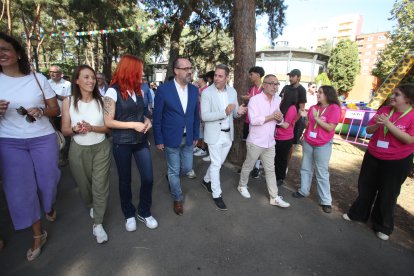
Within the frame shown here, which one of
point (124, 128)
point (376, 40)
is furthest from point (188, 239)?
point (376, 40)

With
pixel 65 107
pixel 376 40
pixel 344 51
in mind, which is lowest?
pixel 65 107

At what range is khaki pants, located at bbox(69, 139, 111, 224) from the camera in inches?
99.1

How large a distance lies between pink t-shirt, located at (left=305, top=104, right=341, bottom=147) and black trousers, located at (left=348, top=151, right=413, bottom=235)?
56cm

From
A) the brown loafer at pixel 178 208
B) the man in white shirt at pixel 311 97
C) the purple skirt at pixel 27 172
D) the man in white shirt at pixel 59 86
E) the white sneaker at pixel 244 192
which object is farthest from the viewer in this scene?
the man in white shirt at pixel 311 97

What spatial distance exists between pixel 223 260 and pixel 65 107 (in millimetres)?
2318

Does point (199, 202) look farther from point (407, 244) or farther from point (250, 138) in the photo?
point (407, 244)

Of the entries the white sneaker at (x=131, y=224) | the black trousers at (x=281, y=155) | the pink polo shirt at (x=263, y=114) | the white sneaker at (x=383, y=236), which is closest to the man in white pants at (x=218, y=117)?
the pink polo shirt at (x=263, y=114)

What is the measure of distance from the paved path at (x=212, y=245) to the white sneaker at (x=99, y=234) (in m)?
0.06

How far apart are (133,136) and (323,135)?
8.73ft

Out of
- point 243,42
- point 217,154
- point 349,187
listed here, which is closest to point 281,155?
point 217,154

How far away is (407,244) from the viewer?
113 inches

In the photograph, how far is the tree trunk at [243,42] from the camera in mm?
4611

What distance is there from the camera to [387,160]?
2840mm

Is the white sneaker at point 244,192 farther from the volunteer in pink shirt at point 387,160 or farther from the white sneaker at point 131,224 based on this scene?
the white sneaker at point 131,224
